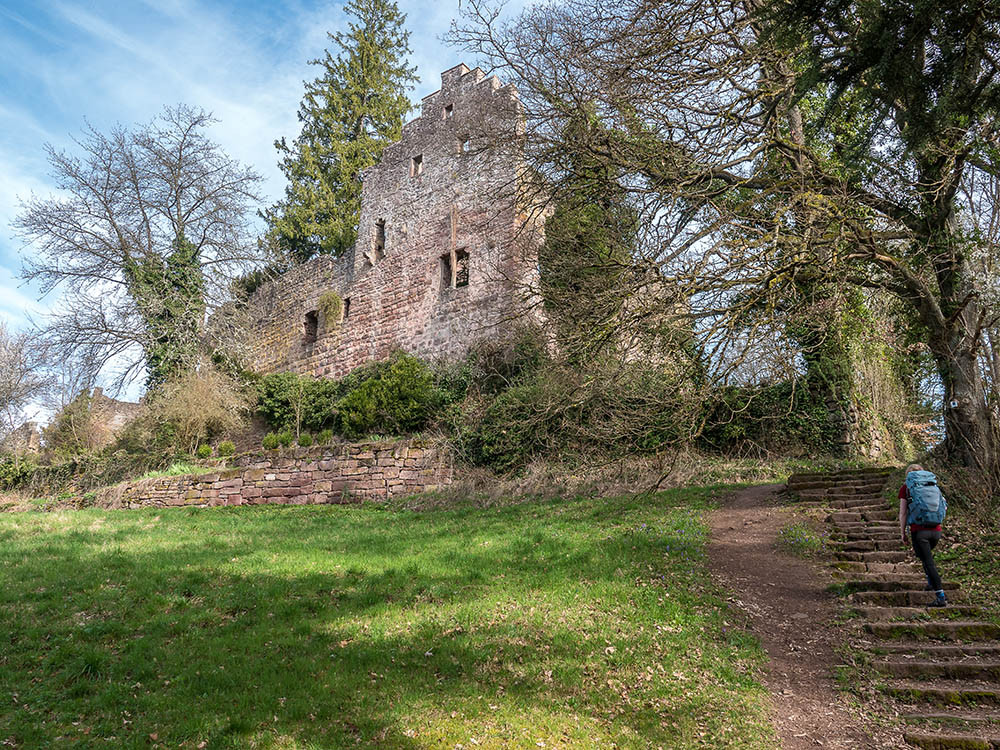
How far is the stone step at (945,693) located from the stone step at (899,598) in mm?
1403

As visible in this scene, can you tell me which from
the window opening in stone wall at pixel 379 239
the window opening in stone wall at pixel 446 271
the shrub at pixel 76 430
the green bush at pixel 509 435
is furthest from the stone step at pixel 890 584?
the shrub at pixel 76 430

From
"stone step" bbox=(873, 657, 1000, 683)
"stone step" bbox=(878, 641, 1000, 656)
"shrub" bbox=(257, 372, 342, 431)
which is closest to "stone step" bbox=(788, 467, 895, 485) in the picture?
"stone step" bbox=(878, 641, 1000, 656)

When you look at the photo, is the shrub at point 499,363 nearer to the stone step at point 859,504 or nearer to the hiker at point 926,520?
the stone step at point 859,504

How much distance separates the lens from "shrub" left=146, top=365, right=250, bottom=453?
18.2 metres

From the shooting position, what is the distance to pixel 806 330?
9.32 meters

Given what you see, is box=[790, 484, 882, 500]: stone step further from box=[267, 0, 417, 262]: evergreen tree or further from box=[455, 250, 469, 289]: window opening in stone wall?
box=[267, 0, 417, 262]: evergreen tree

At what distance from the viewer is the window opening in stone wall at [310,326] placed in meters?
22.7

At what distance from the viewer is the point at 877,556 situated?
7793mm

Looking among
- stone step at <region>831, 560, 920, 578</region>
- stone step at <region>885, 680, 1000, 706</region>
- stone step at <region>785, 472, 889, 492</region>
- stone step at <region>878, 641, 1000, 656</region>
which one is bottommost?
stone step at <region>885, 680, 1000, 706</region>

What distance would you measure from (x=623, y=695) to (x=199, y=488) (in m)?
12.6

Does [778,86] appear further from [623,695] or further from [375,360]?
[375,360]

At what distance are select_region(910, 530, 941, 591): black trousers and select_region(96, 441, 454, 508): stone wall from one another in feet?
30.3

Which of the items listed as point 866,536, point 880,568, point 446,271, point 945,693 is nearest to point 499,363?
point 446,271

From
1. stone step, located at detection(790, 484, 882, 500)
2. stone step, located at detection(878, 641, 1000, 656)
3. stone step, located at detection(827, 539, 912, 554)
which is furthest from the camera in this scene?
stone step, located at detection(790, 484, 882, 500)
